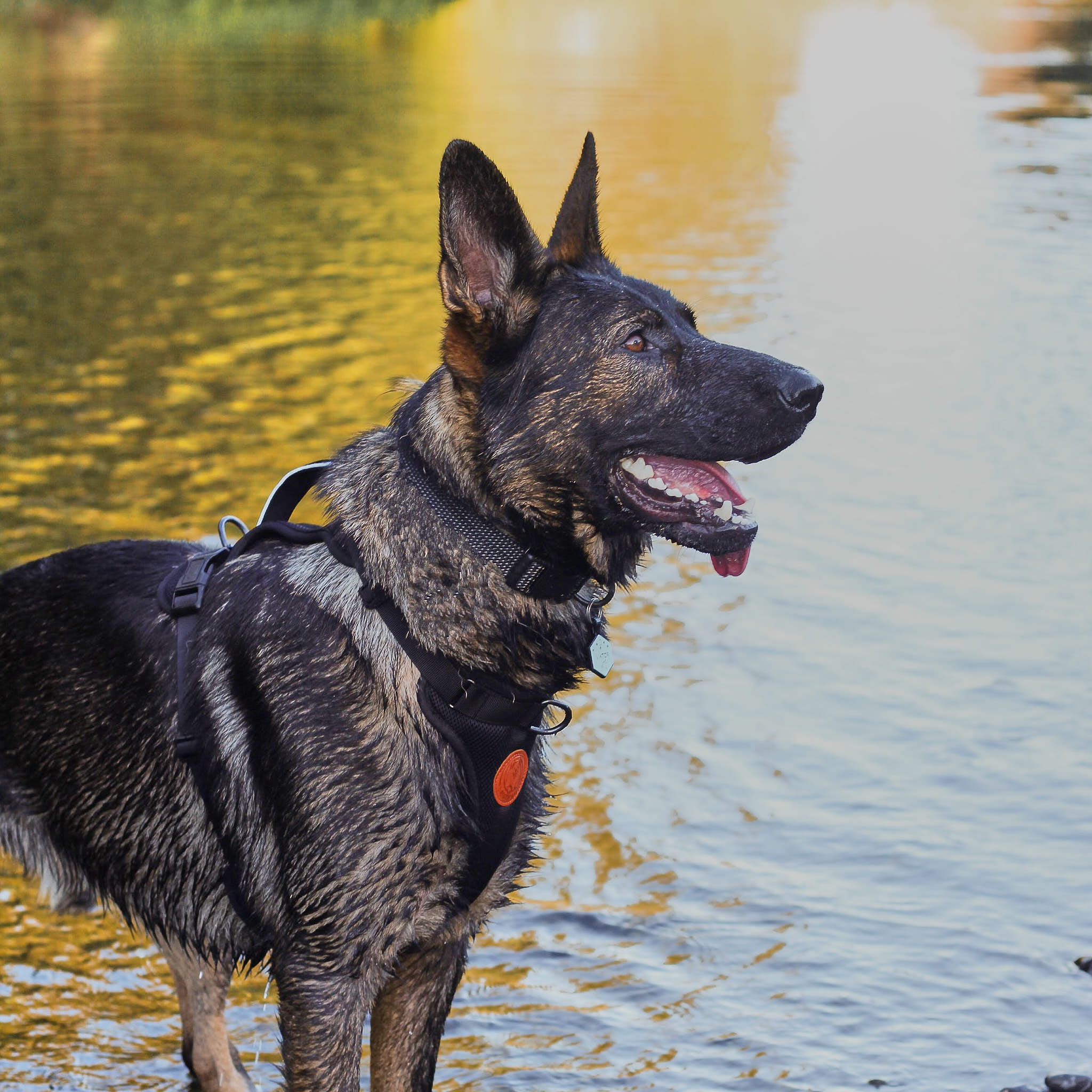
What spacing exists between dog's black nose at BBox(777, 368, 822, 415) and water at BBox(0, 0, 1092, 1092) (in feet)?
3.61

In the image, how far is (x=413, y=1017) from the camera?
11.6 feet

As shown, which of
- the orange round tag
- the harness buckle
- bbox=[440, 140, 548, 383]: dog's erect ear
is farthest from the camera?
the harness buckle

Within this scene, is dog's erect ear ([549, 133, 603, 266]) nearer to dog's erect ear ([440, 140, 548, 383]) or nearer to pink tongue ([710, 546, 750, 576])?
dog's erect ear ([440, 140, 548, 383])

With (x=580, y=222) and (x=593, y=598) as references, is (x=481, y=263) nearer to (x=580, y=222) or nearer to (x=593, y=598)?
(x=580, y=222)

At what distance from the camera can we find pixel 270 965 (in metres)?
3.45

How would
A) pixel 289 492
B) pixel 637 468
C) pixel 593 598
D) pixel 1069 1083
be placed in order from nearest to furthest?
pixel 637 468
pixel 593 598
pixel 289 492
pixel 1069 1083

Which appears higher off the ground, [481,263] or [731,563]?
[481,263]

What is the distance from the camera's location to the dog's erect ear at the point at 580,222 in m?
3.47

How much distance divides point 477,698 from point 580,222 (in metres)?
1.22

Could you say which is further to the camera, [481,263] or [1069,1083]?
[1069,1083]

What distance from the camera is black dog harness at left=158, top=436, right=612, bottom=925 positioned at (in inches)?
127

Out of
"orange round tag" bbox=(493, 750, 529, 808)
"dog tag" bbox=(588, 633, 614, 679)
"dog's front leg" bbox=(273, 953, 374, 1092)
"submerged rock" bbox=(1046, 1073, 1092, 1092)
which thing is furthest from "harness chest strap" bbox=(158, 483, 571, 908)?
"submerged rock" bbox=(1046, 1073, 1092, 1092)

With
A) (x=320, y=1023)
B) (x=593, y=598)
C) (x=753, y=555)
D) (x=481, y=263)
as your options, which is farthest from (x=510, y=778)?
(x=753, y=555)

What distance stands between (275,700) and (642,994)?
2.06 m
